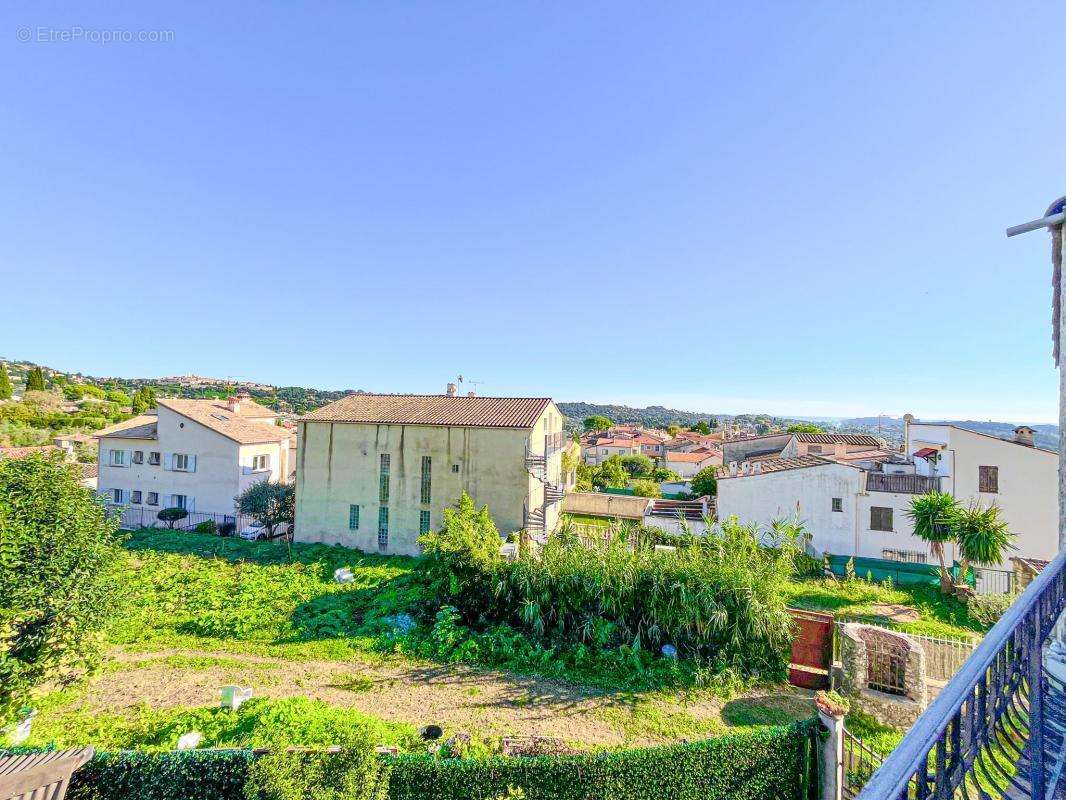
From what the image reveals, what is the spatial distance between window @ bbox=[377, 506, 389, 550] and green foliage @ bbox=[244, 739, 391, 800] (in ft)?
52.0

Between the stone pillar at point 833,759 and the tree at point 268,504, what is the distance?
25.1 metres

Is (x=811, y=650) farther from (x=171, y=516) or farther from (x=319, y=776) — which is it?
(x=171, y=516)

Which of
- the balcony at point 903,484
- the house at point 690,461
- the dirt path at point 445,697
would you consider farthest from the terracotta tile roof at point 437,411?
the house at point 690,461

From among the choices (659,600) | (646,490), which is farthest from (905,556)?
(646,490)

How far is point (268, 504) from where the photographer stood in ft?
82.2

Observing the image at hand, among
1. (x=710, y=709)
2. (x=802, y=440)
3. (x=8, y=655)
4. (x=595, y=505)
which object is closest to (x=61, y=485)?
(x=8, y=655)

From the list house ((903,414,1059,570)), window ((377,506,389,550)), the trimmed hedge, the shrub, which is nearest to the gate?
the trimmed hedge

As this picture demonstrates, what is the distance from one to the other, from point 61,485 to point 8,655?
330cm

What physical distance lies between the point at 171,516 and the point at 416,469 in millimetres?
15085

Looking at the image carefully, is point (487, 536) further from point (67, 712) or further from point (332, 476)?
point (332, 476)

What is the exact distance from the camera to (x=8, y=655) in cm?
841

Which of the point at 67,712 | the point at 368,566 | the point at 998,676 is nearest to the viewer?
the point at 998,676

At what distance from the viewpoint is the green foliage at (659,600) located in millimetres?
11977

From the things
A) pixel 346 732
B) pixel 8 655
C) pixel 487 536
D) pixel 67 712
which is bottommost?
pixel 67 712
